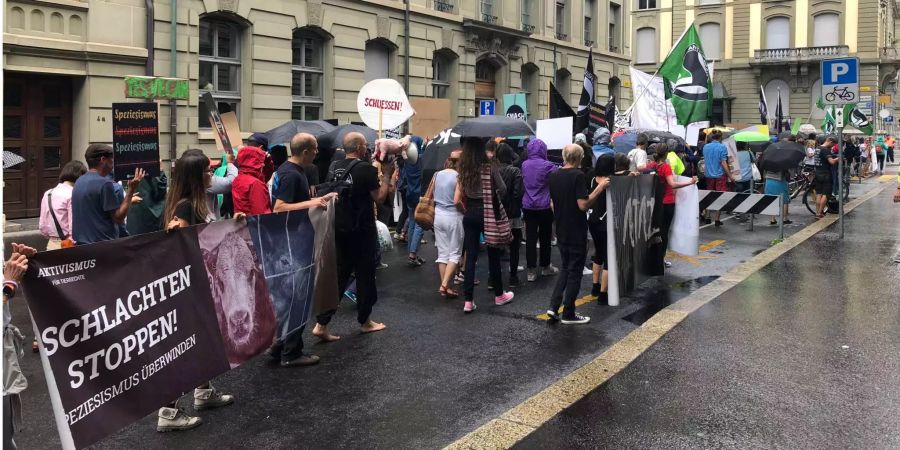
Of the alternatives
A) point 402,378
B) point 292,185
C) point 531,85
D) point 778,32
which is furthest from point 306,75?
point 778,32

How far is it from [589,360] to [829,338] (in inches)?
90.1

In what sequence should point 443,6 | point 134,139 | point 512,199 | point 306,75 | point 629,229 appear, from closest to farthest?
point 134,139 < point 629,229 < point 512,199 < point 306,75 < point 443,6

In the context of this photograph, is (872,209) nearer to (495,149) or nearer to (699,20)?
(495,149)

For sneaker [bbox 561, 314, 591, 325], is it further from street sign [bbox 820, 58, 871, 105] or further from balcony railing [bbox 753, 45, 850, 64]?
balcony railing [bbox 753, 45, 850, 64]

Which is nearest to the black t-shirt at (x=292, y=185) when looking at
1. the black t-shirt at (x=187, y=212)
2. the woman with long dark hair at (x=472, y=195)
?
the black t-shirt at (x=187, y=212)

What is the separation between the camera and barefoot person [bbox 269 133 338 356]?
6.02 m

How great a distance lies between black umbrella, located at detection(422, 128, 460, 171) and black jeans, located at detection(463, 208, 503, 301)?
3.09m

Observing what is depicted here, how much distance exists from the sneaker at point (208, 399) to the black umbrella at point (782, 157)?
12295mm

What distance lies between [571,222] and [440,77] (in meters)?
20.4

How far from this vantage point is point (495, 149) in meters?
9.12

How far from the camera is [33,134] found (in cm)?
1592

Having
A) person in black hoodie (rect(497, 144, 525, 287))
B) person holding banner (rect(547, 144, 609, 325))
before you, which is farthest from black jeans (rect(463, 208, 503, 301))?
person holding banner (rect(547, 144, 609, 325))

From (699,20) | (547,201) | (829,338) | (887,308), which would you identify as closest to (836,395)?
(829,338)

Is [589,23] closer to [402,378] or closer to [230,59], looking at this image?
[230,59]
